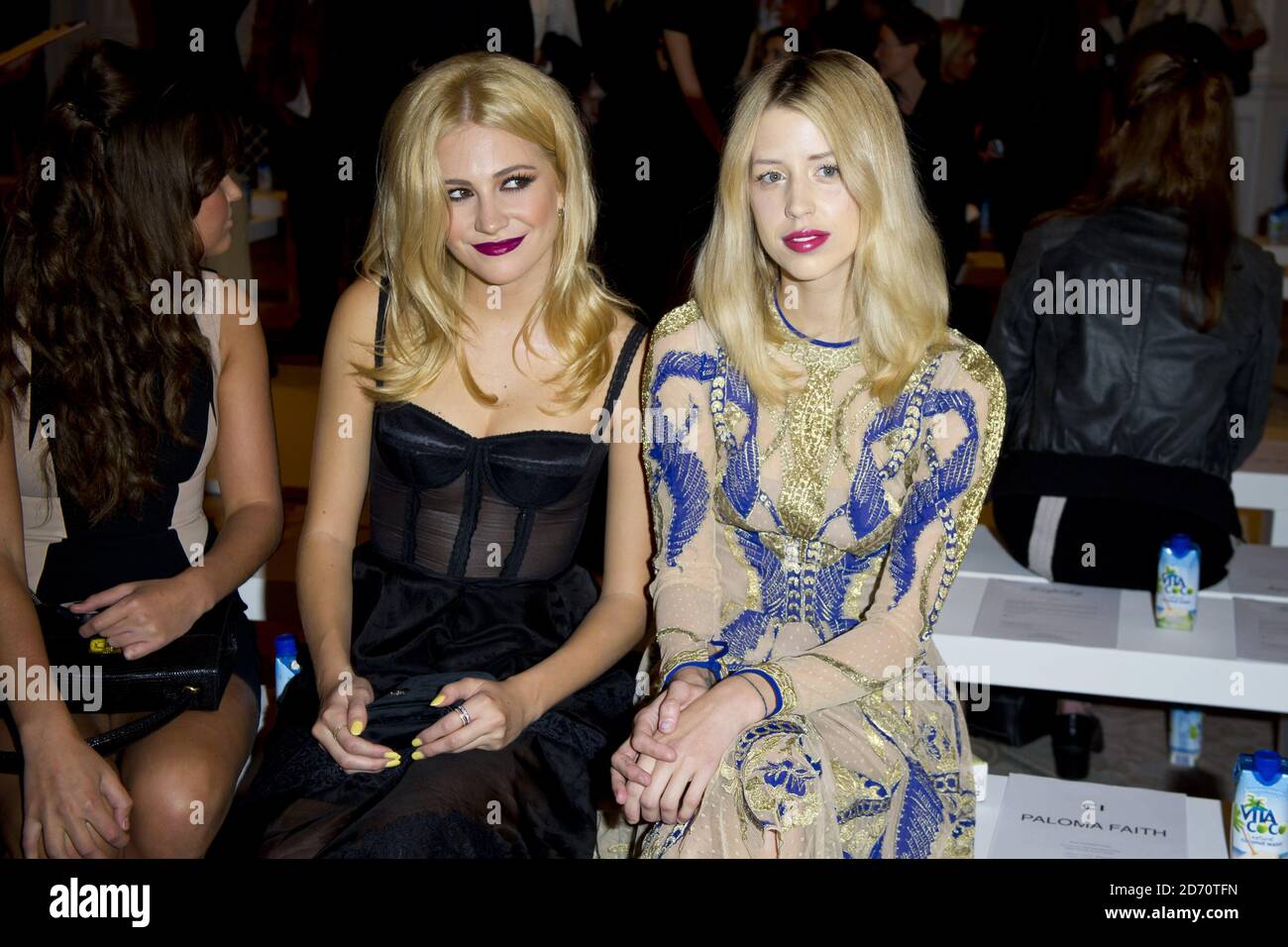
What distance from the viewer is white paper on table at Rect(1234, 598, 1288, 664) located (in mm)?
2662

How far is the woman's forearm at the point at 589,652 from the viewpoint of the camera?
6.89 feet

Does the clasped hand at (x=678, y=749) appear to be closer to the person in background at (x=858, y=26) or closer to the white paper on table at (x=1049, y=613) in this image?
the white paper on table at (x=1049, y=613)

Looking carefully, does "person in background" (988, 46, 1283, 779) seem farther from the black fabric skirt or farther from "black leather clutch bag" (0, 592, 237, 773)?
"black leather clutch bag" (0, 592, 237, 773)

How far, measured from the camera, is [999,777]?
2.63m

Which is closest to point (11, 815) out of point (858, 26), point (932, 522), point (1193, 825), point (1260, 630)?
point (932, 522)

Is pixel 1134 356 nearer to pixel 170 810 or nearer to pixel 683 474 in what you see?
pixel 683 474

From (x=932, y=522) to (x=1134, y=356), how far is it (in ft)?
4.05

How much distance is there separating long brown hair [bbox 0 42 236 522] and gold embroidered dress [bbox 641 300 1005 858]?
88cm

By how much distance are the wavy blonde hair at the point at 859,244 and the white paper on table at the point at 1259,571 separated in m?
1.38

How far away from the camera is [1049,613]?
289 centimetres

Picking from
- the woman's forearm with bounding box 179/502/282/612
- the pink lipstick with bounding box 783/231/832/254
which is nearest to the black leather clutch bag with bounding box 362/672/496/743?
the woman's forearm with bounding box 179/502/282/612
